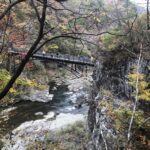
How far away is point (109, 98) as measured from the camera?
16.2 metres

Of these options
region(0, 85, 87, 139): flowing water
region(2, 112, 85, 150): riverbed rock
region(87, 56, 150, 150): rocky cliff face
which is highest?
region(87, 56, 150, 150): rocky cliff face

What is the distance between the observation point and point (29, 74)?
3406 centimetres

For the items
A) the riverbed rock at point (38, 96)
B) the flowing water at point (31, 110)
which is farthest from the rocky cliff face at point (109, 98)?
the riverbed rock at point (38, 96)

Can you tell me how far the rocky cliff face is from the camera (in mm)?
12648

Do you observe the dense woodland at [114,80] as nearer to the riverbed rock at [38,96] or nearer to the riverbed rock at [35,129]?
the riverbed rock at [35,129]

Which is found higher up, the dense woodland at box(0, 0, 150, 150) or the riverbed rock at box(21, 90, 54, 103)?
the dense woodland at box(0, 0, 150, 150)

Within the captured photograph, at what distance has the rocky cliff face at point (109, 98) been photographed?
1265 cm

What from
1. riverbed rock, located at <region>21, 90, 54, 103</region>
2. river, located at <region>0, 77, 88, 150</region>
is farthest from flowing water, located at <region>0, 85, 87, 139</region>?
riverbed rock, located at <region>21, 90, 54, 103</region>

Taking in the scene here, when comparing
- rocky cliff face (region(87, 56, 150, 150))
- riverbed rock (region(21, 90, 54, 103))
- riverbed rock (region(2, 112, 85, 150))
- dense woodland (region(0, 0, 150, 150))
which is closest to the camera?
dense woodland (region(0, 0, 150, 150))

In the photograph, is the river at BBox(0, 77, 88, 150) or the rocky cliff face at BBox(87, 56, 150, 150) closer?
the rocky cliff face at BBox(87, 56, 150, 150)

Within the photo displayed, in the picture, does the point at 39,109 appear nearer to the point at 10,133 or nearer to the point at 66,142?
the point at 10,133

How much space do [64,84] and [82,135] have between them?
1914 cm

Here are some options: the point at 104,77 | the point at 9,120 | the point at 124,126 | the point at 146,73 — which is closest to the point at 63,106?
the point at 9,120

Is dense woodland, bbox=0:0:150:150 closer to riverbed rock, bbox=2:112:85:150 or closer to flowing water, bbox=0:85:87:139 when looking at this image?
riverbed rock, bbox=2:112:85:150
